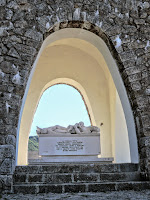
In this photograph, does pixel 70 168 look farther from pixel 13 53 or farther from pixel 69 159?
pixel 13 53

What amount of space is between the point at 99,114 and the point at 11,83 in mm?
4026

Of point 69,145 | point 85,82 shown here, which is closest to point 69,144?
point 69,145

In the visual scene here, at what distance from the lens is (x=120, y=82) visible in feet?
13.2

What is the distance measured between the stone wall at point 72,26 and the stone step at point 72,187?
1.34 feet

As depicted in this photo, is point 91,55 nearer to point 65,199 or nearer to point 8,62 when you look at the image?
point 8,62

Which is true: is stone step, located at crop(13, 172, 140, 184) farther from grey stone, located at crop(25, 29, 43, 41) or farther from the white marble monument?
grey stone, located at crop(25, 29, 43, 41)

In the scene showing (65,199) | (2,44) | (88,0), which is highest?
(88,0)

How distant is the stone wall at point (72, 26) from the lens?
11.1 ft

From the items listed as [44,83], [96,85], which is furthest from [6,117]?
[96,85]

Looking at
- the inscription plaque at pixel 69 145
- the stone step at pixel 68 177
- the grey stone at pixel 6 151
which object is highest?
the inscription plaque at pixel 69 145

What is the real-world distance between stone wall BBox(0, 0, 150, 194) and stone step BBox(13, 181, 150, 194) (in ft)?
1.34

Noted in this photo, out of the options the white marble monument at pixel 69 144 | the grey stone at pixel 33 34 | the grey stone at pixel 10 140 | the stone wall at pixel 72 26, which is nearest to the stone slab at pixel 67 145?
the white marble monument at pixel 69 144

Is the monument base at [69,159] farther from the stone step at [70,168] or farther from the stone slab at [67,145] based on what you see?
the stone step at [70,168]

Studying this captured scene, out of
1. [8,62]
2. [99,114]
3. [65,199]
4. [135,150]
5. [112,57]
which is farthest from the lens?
[99,114]
